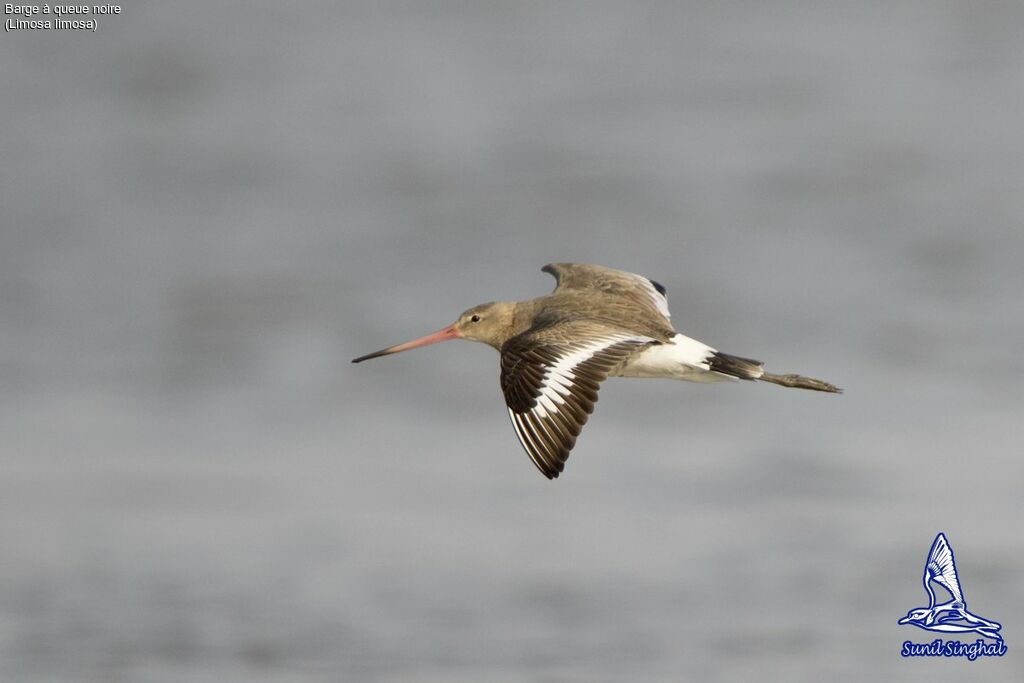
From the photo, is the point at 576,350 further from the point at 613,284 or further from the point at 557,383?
the point at 613,284

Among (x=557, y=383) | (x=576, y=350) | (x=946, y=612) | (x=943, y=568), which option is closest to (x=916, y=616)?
(x=946, y=612)

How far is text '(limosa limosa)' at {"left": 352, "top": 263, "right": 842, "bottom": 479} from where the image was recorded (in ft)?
34.3

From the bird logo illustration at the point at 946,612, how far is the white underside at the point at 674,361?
2.40 m

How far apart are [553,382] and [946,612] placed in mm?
3772

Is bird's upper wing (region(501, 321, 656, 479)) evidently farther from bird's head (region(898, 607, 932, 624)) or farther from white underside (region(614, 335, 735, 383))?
bird's head (region(898, 607, 932, 624))

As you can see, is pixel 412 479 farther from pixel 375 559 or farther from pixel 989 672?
pixel 989 672

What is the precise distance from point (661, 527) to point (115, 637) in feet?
11.9

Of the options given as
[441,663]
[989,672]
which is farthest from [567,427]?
[989,672]

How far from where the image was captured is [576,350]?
35.8ft

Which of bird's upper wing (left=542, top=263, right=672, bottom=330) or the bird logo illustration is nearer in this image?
bird's upper wing (left=542, top=263, right=672, bottom=330)
